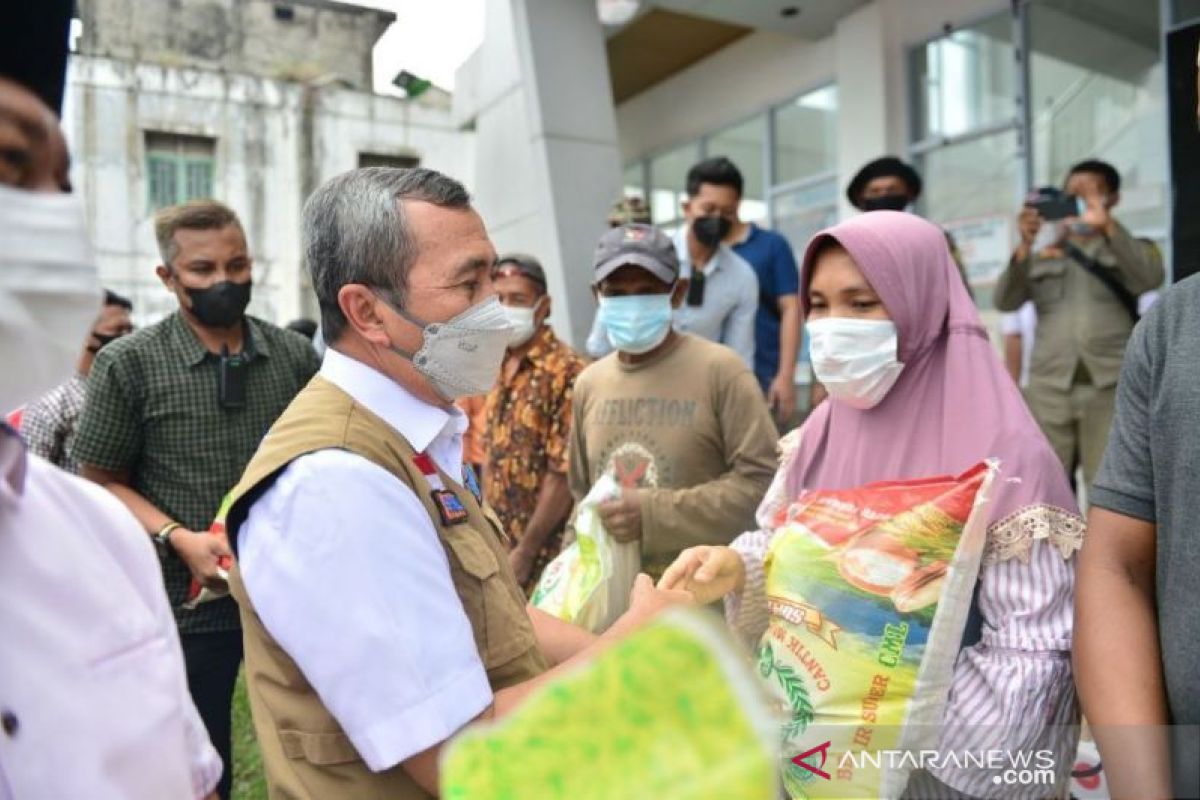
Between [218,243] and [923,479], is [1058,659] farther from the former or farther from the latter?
[218,243]

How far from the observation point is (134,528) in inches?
51.0

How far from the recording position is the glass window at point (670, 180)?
11.2 m

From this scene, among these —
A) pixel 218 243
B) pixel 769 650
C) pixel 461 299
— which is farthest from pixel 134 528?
→ pixel 218 243

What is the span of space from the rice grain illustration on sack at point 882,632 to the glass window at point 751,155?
8548 millimetres

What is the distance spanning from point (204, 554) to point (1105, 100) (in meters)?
6.81

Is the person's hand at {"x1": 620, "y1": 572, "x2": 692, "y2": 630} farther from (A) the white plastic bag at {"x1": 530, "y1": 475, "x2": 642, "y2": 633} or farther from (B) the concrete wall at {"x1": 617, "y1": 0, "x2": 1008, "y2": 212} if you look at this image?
(B) the concrete wall at {"x1": 617, "y1": 0, "x2": 1008, "y2": 212}

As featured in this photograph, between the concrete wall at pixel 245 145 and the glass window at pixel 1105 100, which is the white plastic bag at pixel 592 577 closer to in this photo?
the glass window at pixel 1105 100

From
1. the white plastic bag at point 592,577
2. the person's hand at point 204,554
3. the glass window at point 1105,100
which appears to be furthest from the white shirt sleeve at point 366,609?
the glass window at point 1105,100

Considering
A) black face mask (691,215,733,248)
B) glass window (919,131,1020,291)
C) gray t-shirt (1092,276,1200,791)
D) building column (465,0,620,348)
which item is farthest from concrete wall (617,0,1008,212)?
gray t-shirt (1092,276,1200,791)

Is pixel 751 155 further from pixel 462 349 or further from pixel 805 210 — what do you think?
pixel 462 349

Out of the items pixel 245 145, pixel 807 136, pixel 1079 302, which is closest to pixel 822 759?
pixel 1079 302

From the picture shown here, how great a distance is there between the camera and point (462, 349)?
1.74 metres

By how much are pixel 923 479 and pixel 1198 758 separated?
73 centimetres

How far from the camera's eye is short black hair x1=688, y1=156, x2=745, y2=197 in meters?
4.70
